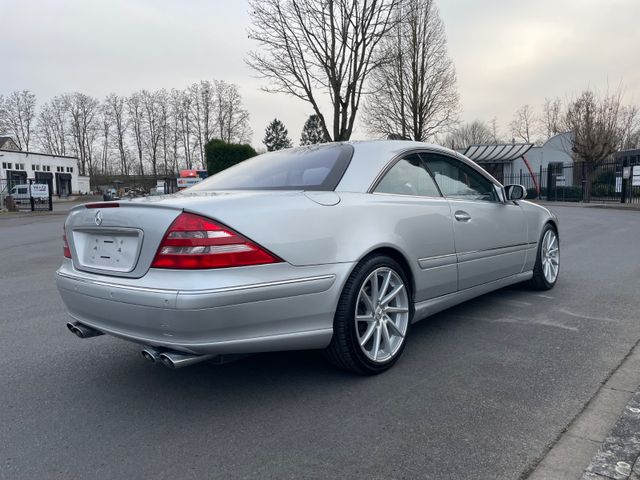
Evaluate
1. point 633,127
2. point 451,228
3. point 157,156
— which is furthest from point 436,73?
point 157,156

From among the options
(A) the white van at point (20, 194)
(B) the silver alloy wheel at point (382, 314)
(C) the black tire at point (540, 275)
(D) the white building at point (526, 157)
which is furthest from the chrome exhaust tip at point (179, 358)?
(A) the white van at point (20, 194)

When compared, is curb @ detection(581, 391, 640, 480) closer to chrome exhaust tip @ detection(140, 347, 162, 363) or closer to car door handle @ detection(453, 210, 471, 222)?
car door handle @ detection(453, 210, 471, 222)

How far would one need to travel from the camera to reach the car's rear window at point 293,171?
Result: 320 centimetres

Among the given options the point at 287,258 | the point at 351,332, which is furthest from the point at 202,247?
the point at 351,332

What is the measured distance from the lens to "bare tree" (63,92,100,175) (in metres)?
68.2

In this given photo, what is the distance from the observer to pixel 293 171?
11.3 ft

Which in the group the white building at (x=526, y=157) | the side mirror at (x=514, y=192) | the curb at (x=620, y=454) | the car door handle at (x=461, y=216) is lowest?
the curb at (x=620, y=454)

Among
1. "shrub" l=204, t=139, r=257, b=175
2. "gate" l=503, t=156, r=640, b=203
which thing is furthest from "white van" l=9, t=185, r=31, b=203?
"gate" l=503, t=156, r=640, b=203

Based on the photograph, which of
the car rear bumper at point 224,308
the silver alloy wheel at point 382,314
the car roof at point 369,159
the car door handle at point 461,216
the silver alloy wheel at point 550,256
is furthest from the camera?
the silver alloy wheel at point 550,256

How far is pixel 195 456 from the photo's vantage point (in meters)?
2.23

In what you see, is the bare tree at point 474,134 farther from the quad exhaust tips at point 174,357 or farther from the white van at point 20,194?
the quad exhaust tips at point 174,357

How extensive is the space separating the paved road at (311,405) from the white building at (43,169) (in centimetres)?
5252

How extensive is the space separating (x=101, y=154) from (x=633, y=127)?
66.1 metres

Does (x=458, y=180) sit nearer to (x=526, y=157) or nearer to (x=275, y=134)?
(x=526, y=157)
